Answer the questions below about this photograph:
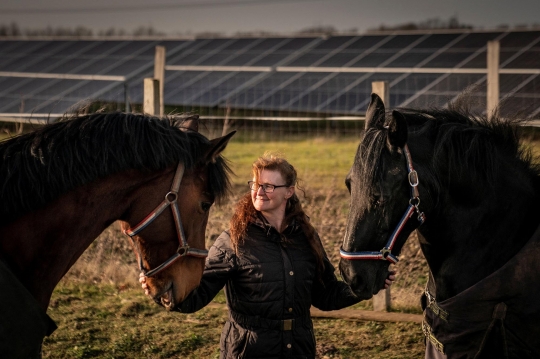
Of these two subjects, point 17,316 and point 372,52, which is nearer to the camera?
point 17,316

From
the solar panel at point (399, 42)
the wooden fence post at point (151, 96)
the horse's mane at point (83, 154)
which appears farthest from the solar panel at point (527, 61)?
the horse's mane at point (83, 154)

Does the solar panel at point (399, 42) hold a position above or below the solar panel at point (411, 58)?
above

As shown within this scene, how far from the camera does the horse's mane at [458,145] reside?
A: 2889mm

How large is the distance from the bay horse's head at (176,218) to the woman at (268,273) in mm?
420

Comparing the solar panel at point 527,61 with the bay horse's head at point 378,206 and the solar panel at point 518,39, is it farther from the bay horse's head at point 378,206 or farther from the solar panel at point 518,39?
the bay horse's head at point 378,206

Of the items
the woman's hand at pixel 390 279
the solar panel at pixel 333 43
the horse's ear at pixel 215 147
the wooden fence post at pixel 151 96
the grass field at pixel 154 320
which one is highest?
the solar panel at pixel 333 43

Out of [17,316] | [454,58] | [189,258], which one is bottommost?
[17,316]

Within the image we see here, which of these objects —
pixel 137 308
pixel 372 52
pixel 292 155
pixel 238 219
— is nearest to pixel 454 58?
pixel 372 52

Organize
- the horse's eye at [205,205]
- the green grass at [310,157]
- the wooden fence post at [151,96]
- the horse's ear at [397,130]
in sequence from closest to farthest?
the horse's ear at [397,130]
the horse's eye at [205,205]
the wooden fence post at [151,96]
the green grass at [310,157]

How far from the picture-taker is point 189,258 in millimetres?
2938

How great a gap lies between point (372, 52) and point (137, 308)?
14.0 m

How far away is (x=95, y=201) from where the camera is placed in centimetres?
278

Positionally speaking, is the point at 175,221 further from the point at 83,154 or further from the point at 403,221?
the point at 403,221

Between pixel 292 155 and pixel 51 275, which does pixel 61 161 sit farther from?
pixel 292 155
